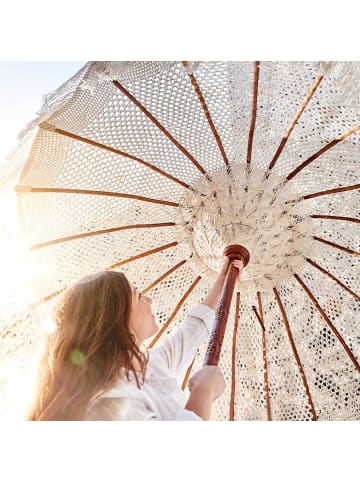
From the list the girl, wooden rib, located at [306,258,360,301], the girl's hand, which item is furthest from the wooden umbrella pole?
wooden rib, located at [306,258,360,301]

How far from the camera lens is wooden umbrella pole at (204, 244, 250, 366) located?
4.11 ft

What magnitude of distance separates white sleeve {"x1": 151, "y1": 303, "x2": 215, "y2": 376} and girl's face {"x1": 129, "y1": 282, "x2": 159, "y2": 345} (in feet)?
0.40

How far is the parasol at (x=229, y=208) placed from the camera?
1.66 metres

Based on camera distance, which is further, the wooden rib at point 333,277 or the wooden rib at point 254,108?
the wooden rib at point 333,277

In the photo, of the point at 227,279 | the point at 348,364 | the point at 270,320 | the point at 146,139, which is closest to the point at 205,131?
the point at 146,139

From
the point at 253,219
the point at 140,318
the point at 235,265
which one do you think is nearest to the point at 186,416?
the point at 140,318

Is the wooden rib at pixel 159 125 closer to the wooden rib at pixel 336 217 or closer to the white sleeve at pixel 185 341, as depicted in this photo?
the wooden rib at pixel 336 217

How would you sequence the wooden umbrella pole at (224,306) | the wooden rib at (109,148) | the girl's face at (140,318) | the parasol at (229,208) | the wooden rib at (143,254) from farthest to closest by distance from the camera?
the wooden rib at (143,254) < the parasol at (229,208) < the wooden rib at (109,148) < the wooden umbrella pole at (224,306) < the girl's face at (140,318)

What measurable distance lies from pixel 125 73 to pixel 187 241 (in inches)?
26.3

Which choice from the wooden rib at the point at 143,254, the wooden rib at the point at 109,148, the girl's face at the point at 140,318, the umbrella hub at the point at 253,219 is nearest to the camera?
the girl's face at the point at 140,318

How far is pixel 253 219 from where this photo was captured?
1.77 m

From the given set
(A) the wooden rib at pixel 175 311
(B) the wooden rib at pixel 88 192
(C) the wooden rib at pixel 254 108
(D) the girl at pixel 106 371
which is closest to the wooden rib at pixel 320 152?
(C) the wooden rib at pixel 254 108
